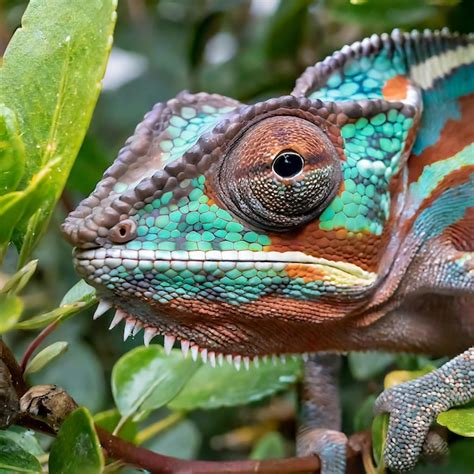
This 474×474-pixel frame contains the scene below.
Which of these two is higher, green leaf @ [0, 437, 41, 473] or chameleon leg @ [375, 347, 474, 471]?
green leaf @ [0, 437, 41, 473]

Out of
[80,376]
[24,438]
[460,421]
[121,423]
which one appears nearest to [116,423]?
[121,423]

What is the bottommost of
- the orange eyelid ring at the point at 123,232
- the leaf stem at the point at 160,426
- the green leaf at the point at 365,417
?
the leaf stem at the point at 160,426

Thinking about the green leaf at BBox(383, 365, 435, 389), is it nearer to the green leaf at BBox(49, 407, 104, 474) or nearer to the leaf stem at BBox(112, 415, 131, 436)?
the leaf stem at BBox(112, 415, 131, 436)

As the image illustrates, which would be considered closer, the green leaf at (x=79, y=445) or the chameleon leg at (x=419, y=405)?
the green leaf at (x=79, y=445)

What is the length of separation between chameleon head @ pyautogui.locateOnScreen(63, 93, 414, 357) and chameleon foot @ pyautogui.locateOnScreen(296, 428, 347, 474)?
28 cm

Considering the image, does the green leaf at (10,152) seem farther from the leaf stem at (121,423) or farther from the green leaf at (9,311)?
the leaf stem at (121,423)

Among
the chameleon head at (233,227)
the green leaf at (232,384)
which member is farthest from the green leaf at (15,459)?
the green leaf at (232,384)

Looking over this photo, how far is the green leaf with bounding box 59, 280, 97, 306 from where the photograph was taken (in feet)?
4.21

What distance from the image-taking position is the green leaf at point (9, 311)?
0.91m

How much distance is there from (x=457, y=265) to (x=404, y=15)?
0.70 m

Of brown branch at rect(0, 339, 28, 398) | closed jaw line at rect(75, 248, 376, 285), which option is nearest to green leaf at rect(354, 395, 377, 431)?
closed jaw line at rect(75, 248, 376, 285)

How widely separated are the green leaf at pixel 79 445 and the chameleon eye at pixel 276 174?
0.46m

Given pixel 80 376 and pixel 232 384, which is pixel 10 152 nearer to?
pixel 232 384

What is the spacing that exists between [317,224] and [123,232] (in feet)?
1.13
